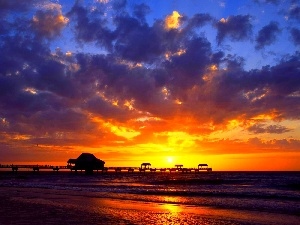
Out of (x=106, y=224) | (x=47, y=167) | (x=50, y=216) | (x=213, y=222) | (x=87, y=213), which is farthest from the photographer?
(x=47, y=167)

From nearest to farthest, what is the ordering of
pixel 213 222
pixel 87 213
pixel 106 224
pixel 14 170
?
1. pixel 106 224
2. pixel 213 222
3. pixel 87 213
4. pixel 14 170

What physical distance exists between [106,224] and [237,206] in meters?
9.98

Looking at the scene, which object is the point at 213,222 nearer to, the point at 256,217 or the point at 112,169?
the point at 256,217

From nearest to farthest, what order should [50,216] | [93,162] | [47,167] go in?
[50,216] < [93,162] < [47,167]

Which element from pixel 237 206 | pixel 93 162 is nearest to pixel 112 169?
pixel 93 162

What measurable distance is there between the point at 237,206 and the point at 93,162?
295ft

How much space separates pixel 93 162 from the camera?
353 feet

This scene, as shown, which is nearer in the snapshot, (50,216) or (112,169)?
(50,216)

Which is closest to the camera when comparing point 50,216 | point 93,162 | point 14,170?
point 50,216

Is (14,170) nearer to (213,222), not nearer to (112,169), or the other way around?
(112,169)

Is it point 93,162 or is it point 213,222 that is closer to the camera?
point 213,222

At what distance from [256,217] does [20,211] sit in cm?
1070

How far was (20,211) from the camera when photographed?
16.9 m

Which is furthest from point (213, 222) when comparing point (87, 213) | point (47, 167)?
point (47, 167)
